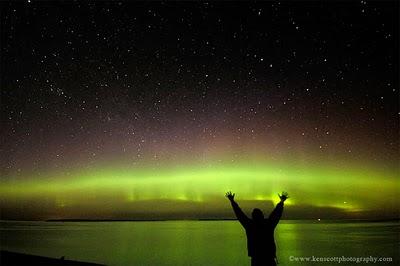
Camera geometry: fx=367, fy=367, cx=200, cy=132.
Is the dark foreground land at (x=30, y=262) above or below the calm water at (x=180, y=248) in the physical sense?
above

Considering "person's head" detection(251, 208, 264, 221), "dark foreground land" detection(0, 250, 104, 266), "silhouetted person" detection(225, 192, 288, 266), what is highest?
"person's head" detection(251, 208, 264, 221)

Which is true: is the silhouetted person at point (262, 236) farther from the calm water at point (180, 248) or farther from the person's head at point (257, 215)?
the calm water at point (180, 248)

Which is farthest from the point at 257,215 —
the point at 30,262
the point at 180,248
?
the point at 180,248

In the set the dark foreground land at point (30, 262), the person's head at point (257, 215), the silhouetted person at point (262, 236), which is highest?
the person's head at point (257, 215)

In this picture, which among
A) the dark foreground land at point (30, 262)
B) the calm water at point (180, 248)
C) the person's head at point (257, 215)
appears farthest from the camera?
the calm water at point (180, 248)

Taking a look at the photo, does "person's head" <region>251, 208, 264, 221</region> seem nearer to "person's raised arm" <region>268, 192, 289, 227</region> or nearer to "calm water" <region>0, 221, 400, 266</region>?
"person's raised arm" <region>268, 192, 289, 227</region>

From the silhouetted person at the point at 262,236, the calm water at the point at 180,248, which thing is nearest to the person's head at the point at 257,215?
the silhouetted person at the point at 262,236

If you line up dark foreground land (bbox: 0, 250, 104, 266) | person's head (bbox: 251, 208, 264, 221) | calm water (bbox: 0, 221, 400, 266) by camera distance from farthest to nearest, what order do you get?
calm water (bbox: 0, 221, 400, 266), dark foreground land (bbox: 0, 250, 104, 266), person's head (bbox: 251, 208, 264, 221)

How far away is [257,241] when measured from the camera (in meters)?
5.91

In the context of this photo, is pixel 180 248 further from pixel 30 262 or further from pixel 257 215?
pixel 257 215

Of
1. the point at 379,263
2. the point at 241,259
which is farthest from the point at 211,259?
the point at 379,263

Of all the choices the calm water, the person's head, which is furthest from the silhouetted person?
the calm water

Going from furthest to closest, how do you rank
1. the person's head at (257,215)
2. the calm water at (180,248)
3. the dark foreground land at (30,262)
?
1. the calm water at (180,248)
2. the dark foreground land at (30,262)
3. the person's head at (257,215)

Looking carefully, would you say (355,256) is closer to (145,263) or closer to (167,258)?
(167,258)
